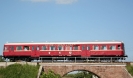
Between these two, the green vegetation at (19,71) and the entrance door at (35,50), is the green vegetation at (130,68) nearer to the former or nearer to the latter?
the green vegetation at (19,71)

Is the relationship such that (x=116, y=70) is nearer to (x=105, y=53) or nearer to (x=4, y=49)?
(x=105, y=53)

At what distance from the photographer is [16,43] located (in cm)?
3662

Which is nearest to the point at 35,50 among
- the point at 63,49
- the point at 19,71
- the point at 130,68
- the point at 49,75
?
the point at 63,49

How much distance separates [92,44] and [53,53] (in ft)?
19.4

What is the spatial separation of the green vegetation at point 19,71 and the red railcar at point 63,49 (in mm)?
→ 4552

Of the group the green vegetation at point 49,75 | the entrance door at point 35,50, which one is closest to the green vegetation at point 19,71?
the green vegetation at point 49,75

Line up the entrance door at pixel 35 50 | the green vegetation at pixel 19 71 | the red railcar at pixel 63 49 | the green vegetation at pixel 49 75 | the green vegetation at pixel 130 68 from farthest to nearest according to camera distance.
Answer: the entrance door at pixel 35 50 → the red railcar at pixel 63 49 → the green vegetation at pixel 130 68 → the green vegetation at pixel 49 75 → the green vegetation at pixel 19 71

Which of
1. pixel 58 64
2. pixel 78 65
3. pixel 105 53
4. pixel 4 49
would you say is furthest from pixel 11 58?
pixel 105 53

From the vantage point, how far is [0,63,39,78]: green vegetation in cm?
2905

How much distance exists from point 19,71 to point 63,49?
26.6 ft

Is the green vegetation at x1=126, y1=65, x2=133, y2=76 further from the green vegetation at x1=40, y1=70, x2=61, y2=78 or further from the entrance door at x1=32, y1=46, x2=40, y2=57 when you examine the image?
the entrance door at x1=32, y1=46, x2=40, y2=57

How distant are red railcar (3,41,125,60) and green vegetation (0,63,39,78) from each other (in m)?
4.55

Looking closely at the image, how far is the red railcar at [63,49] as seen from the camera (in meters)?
34.5

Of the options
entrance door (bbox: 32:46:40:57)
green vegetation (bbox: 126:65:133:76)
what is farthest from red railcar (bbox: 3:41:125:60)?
green vegetation (bbox: 126:65:133:76)
